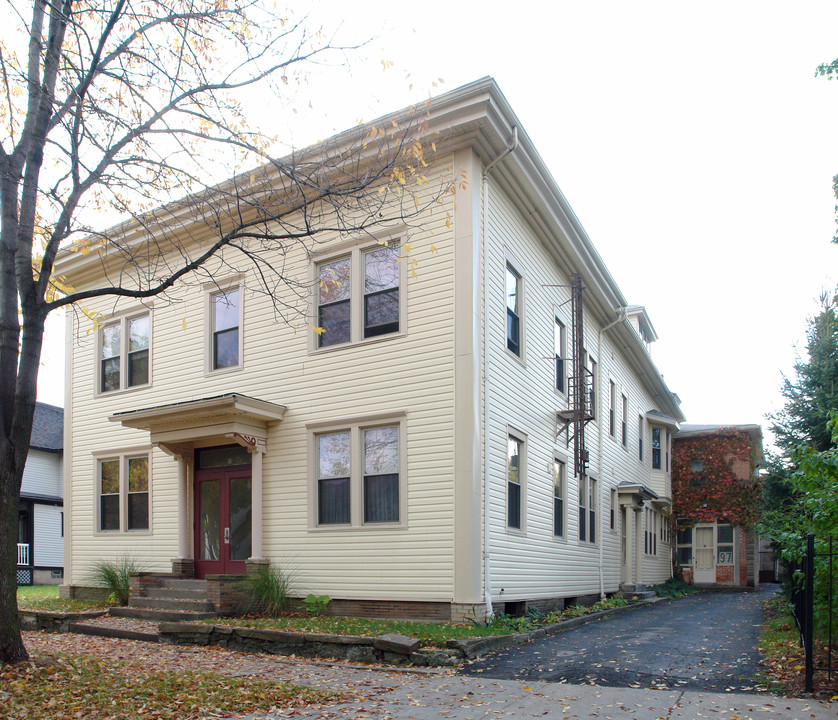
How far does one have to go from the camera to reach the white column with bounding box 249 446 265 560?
13906 millimetres

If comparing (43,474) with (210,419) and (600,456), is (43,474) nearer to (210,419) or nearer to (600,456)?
(210,419)

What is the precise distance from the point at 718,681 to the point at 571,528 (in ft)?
29.7

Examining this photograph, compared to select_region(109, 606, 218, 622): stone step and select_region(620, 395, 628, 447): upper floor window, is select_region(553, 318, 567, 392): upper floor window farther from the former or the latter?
select_region(109, 606, 218, 622): stone step

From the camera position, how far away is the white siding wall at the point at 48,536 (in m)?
33.2

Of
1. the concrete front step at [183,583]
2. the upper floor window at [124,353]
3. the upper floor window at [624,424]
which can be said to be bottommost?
the concrete front step at [183,583]

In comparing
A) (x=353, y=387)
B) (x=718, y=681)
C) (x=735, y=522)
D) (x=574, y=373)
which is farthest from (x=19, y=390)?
(x=735, y=522)

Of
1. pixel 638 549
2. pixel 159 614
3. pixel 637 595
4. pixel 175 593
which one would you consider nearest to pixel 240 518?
pixel 175 593

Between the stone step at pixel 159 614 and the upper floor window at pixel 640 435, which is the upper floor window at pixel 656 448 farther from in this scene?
the stone step at pixel 159 614

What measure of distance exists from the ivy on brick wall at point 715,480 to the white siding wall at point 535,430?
1094 cm

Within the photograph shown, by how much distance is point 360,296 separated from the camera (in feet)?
44.9

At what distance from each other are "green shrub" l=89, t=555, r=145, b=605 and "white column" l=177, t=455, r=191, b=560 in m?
1.07

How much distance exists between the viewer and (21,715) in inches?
247

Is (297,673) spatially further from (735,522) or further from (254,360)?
(735,522)

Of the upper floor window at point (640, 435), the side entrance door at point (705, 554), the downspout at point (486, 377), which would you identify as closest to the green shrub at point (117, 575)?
the downspout at point (486, 377)
